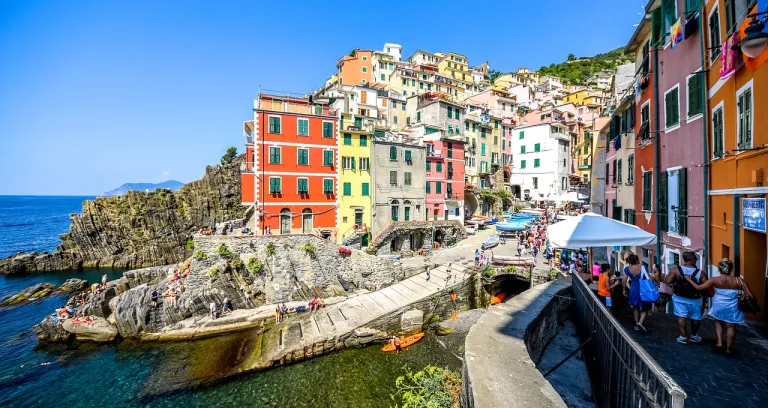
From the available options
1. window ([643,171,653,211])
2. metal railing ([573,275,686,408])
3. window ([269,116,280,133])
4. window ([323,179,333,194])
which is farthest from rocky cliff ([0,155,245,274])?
metal railing ([573,275,686,408])

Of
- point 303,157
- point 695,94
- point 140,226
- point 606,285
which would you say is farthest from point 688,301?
point 140,226

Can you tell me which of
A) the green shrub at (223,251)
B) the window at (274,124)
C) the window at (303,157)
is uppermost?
the window at (274,124)

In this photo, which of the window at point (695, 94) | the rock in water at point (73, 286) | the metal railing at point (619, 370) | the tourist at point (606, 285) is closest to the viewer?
the metal railing at point (619, 370)

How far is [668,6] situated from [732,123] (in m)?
6.74

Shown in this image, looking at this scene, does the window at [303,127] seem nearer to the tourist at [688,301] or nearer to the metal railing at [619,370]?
the metal railing at [619,370]

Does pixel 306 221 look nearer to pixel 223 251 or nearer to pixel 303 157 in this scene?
pixel 303 157

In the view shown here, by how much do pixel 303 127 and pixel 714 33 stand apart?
27.0 m

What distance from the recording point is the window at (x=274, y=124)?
94.0 feet

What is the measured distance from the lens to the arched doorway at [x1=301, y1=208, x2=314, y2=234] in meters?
30.6

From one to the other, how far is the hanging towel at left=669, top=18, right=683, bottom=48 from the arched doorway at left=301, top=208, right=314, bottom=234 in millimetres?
26710

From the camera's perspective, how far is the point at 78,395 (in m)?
15.8

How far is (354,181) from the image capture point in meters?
32.8

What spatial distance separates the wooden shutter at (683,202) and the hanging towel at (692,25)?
4.23m

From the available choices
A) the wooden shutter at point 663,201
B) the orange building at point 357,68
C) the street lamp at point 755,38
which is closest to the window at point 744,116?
the street lamp at point 755,38
